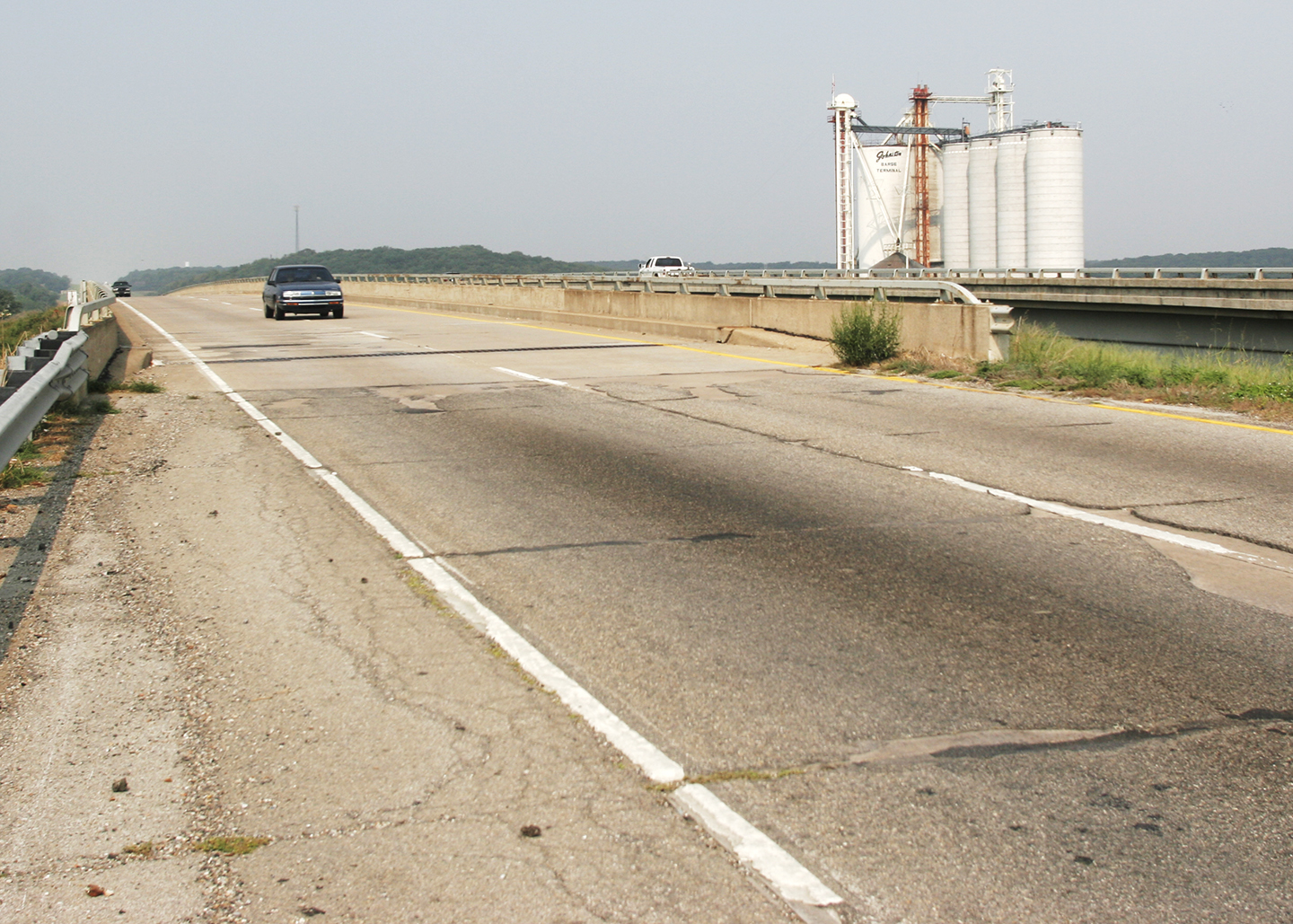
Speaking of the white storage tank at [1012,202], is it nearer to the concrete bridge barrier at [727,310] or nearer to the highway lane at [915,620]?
the concrete bridge barrier at [727,310]

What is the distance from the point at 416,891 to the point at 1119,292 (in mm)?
47981

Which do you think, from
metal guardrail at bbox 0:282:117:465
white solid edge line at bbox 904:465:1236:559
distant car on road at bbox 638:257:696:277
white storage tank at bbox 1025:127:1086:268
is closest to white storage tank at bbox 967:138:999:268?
white storage tank at bbox 1025:127:1086:268

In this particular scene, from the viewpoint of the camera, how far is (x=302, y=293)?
36.8 m

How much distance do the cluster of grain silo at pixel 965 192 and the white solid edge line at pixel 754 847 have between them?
7834 cm

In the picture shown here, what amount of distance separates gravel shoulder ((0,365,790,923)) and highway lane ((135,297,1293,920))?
417 mm

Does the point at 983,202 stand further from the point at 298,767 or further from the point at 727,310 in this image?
the point at 298,767

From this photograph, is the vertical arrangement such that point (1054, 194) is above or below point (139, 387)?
above

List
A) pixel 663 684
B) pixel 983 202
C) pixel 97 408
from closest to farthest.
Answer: pixel 663 684 < pixel 97 408 < pixel 983 202

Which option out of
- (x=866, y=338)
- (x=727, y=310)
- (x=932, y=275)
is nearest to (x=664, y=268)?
(x=932, y=275)

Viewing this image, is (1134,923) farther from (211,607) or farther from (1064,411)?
(1064,411)

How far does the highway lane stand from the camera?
3.63 meters

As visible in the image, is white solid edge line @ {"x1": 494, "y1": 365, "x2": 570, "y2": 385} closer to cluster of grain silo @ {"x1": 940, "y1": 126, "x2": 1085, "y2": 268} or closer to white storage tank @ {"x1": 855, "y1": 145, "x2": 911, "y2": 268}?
cluster of grain silo @ {"x1": 940, "y1": 126, "x2": 1085, "y2": 268}

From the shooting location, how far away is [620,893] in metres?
3.38

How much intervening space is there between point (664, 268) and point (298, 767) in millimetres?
58105
